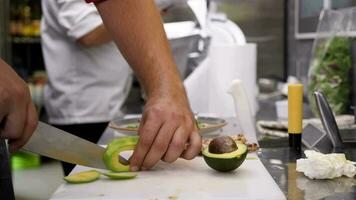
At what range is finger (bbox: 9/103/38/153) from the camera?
0.67m

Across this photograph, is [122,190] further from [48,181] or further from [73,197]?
[48,181]

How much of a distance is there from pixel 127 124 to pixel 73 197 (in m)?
0.56

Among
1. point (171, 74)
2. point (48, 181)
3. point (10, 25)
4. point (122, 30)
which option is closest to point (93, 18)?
point (122, 30)

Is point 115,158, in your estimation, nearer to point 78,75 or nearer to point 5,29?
point 78,75

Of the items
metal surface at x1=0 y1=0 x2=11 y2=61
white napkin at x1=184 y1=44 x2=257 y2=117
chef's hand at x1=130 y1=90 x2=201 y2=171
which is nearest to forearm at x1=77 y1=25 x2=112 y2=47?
white napkin at x1=184 y1=44 x2=257 y2=117

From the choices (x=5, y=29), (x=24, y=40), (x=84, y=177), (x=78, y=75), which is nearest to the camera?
(x=84, y=177)

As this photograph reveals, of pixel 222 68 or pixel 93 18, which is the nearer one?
pixel 222 68

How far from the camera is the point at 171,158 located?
801 mm

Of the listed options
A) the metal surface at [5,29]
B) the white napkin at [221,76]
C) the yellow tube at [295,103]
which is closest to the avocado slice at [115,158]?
the yellow tube at [295,103]

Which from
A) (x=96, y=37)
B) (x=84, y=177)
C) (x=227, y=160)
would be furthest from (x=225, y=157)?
(x=96, y=37)

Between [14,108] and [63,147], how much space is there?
17cm

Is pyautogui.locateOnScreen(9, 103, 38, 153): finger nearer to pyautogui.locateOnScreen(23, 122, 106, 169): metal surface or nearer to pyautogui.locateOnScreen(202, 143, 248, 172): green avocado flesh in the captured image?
pyautogui.locateOnScreen(23, 122, 106, 169): metal surface

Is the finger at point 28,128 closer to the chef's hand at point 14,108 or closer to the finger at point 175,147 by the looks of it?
the chef's hand at point 14,108

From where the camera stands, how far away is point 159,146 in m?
0.79
